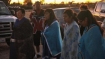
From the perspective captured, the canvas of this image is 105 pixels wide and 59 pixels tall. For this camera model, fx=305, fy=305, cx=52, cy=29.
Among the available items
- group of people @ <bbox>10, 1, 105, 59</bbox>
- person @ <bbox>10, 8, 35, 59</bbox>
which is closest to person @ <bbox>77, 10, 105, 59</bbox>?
group of people @ <bbox>10, 1, 105, 59</bbox>

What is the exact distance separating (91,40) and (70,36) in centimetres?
156

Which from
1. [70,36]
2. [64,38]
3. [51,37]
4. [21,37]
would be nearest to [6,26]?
[21,37]

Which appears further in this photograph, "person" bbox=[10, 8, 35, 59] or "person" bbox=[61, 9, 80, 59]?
"person" bbox=[10, 8, 35, 59]

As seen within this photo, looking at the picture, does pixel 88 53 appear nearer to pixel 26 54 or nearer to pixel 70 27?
pixel 70 27

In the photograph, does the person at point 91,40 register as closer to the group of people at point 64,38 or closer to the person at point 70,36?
the group of people at point 64,38

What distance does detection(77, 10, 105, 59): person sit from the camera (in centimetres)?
485

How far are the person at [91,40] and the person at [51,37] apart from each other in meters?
2.35

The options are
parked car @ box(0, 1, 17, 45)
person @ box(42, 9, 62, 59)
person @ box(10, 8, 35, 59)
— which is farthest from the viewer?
A: parked car @ box(0, 1, 17, 45)

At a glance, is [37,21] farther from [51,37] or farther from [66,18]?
[66,18]

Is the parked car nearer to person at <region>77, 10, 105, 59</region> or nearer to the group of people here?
the group of people

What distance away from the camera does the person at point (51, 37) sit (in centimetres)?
733

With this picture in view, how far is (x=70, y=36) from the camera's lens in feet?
21.0

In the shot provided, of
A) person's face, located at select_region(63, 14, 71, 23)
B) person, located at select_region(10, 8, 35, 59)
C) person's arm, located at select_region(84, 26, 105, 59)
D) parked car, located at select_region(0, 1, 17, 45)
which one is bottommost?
parked car, located at select_region(0, 1, 17, 45)

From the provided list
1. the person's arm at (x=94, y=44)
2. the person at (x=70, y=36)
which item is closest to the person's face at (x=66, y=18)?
the person at (x=70, y=36)
